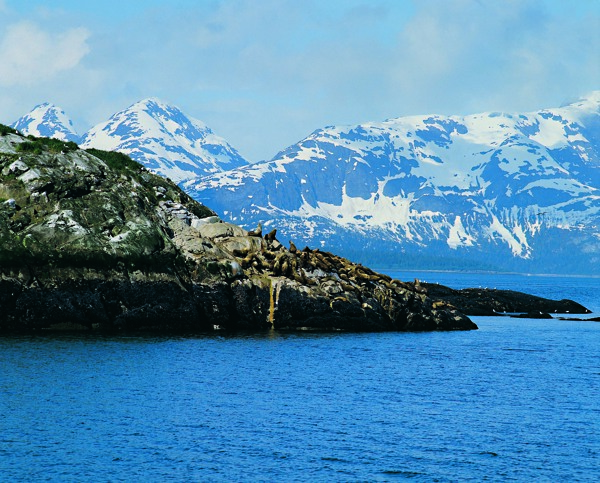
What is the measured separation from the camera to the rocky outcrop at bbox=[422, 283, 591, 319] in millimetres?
130825

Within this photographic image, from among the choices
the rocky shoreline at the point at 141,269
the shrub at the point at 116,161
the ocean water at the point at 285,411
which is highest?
the shrub at the point at 116,161

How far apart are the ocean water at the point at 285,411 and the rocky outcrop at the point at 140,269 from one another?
17.3ft

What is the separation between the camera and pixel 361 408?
48844 mm

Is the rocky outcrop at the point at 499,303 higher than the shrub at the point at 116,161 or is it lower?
lower

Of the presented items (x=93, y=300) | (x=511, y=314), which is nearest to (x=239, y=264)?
(x=93, y=300)

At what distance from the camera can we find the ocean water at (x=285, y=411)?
1444 inches

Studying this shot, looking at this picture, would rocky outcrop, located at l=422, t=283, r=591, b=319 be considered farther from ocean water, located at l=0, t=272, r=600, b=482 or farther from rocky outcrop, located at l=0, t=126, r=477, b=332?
ocean water, located at l=0, t=272, r=600, b=482

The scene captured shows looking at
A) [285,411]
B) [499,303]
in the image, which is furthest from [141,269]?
[499,303]

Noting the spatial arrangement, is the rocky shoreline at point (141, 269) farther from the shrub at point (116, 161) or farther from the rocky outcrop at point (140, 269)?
the shrub at point (116, 161)

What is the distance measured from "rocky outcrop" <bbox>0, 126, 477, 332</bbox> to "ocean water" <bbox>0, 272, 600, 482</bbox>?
5.29 m

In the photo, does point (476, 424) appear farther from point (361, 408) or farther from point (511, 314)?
point (511, 314)

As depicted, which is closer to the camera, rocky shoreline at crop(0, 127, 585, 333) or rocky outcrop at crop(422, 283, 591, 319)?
rocky shoreline at crop(0, 127, 585, 333)

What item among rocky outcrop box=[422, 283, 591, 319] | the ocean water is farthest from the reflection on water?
rocky outcrop box=[422, 283, 591, 319]

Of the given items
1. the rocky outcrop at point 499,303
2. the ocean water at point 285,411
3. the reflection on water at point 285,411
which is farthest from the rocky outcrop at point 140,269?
the rocky outcrop at point 499,303
